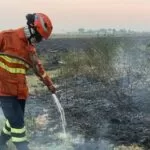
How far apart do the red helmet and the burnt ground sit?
2475 millimetres

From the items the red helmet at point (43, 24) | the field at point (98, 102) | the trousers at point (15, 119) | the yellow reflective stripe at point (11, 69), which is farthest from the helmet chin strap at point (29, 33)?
the field at point (98, 102)

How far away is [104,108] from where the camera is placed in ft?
39.3

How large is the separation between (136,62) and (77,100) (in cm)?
591

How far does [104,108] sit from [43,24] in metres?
5.35

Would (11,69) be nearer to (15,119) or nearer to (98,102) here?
(15,119)

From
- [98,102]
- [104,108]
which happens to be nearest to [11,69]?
[104,108]

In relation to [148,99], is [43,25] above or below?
above

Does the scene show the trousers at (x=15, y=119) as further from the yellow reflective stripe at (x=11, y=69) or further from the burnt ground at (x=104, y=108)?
the burnt ground at (x=104, y=108)

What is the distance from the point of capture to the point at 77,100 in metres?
→ 13.4

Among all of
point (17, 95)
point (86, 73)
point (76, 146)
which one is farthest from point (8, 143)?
point (86, 73)

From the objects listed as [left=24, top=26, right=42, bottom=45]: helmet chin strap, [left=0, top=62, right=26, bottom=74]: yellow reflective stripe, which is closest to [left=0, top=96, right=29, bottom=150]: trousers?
[left=0, top=62, right=26, bottom=74]: yellow reflective stripe

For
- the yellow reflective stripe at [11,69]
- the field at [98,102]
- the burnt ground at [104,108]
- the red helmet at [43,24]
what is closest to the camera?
the red helmet at [43,24]

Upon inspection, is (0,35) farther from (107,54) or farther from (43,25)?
(107,54)

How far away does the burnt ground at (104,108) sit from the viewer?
9656 millimetres
